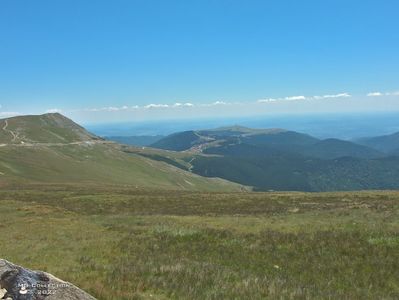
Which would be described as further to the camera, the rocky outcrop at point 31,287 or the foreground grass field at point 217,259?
the foreground grass field at point 217,259

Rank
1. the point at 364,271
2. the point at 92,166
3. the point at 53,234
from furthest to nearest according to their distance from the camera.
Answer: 1. the point at 92,166
2. the point at 53,234
3. the point at 364,271

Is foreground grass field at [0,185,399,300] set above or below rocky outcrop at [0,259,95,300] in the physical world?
below

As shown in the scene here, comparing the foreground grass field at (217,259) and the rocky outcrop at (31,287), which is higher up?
the rocky outcrop at (31,287)

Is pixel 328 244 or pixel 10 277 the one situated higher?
pixel 10 277

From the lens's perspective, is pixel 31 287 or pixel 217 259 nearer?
pixel 31 287

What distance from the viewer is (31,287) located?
23.4ft

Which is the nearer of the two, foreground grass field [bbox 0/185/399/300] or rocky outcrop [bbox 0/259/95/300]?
rocky outcrop [bbox 0/259/95/300]

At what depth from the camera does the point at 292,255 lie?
16.6m

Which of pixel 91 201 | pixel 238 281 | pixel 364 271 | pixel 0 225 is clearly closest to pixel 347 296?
pixel 238 281

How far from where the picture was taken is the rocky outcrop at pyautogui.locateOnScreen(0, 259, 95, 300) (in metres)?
6.93

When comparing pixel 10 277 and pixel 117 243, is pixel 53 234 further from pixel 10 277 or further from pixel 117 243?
pixel 10 277

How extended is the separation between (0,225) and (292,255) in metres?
22.5

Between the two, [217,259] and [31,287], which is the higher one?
[31,287]

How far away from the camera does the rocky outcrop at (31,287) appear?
22.7ft
